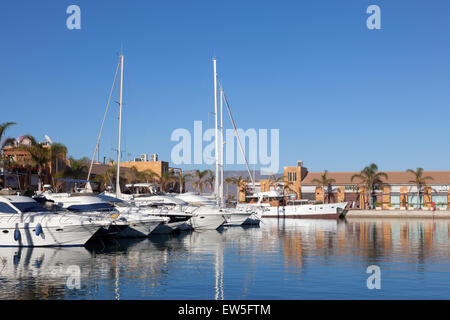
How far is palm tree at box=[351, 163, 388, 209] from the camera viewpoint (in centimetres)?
9156

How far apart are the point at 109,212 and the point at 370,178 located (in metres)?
64.8

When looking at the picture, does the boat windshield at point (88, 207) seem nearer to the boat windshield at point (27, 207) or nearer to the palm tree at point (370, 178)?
the boat windshield at point (27, 207)

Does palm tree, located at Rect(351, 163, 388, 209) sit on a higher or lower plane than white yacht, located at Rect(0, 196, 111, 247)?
higher

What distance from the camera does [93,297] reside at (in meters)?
17.2

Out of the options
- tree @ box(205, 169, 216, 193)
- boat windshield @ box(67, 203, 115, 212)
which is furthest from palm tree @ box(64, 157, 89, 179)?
tree @ box(205, 169, 216, 193)

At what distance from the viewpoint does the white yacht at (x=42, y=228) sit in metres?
29.6

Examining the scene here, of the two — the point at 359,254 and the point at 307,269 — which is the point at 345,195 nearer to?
the point at 359,254

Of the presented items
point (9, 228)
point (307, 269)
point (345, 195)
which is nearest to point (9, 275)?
point (9, 228)

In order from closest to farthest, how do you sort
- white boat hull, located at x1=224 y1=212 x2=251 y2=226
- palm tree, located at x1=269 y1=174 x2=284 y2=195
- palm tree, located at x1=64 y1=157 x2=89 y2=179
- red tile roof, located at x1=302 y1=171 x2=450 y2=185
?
white boat hull, located at x1=224 y1=212 x2=251 y2=226 < palm tree, located at x1=64 y1=157 x2=89 y2=179 < red tile roof, located at x1=302 y1=171 x2=450 y2=185 < palm tree, located at x1=269 y1=174 x2=284 y2=195

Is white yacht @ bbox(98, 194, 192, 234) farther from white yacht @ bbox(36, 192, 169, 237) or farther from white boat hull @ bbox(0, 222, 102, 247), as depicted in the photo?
white boat hull @ bbox(0, 222, 102, 247)

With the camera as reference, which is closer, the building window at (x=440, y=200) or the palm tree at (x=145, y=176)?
the palm tree at (x=145, y=176)

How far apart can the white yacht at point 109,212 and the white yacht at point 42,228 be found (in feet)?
14.4

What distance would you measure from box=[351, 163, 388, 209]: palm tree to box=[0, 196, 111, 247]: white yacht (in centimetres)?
6927
